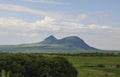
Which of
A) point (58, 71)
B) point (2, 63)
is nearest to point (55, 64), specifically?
point (58, 71)

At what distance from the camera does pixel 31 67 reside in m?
94.5

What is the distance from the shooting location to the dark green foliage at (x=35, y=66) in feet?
295

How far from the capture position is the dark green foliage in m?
89.9

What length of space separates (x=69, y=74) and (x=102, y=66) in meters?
68.9

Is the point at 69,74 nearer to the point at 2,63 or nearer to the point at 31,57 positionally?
the point at 31,57

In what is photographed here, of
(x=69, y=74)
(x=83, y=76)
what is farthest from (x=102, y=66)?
(x=69, y=74)

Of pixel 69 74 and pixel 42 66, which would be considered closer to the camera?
pixel 42 66

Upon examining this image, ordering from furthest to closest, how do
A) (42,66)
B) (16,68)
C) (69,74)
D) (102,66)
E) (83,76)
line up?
1. (102,66)
2. (83,76)
3. (69,74)
4. (42,66)
5. (16,68)

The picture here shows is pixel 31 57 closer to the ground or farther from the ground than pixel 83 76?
farther from the ground

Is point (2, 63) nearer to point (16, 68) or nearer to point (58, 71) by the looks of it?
point (16, 68)

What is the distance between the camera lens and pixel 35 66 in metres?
95.4

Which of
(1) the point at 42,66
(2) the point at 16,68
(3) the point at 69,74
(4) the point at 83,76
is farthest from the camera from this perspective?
(4) the point at 83,76

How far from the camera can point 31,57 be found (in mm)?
102625

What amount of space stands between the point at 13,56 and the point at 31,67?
6422 mm
